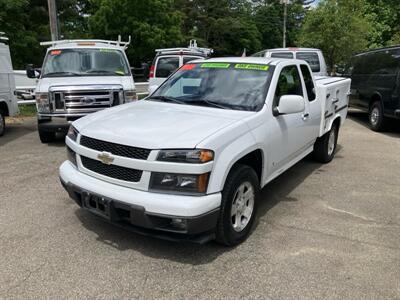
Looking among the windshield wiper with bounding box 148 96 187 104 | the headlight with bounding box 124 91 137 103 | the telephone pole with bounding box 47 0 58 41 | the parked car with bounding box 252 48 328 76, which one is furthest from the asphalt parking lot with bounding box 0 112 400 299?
the telephone pole with bounding box 47 0 58 41

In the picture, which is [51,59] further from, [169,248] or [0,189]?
[169,248]

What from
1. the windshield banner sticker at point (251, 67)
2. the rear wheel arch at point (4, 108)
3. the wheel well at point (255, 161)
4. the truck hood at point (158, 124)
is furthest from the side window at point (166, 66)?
the wheel well at point (255, 161)

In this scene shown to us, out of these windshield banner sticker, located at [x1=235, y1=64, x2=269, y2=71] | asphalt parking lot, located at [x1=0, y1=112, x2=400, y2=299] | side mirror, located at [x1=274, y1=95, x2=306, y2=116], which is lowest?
asphalt parking lot, located at [x1=0, y1=112, x2=400, y2=299]

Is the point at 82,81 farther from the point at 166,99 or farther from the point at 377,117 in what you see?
the point at 377,117

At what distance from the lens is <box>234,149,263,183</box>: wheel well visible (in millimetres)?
4170

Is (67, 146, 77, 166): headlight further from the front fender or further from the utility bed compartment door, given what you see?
the utility bed compartment door

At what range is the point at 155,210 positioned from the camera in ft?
11.0

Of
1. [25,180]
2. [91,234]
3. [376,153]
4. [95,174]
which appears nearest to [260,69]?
[95,174]

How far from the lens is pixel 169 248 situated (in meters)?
3.94

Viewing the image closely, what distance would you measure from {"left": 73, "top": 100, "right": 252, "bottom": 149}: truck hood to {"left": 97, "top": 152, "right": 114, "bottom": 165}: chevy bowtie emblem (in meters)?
0.14

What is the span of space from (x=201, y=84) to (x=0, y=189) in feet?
10.2

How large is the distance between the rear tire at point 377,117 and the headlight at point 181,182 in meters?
8.22

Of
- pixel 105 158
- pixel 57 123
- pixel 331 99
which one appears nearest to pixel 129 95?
pixel 57 123

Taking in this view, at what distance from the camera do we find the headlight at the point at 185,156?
3402 millimetres
